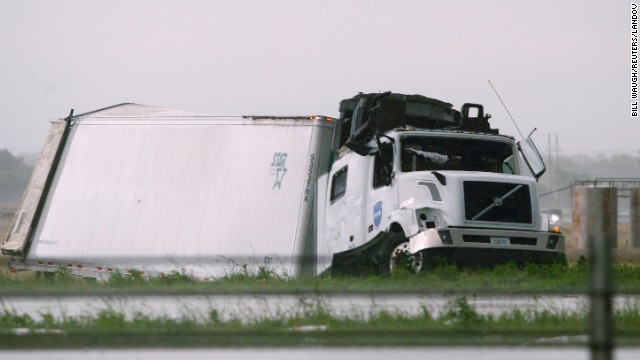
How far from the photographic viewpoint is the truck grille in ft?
52.2

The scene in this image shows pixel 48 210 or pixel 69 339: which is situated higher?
pixel 48 210

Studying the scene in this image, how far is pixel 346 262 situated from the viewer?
17.2 metres

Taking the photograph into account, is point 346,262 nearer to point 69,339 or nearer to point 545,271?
point 545,271

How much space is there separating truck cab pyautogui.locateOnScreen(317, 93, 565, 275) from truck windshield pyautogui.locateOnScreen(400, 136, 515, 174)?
0.01 meters

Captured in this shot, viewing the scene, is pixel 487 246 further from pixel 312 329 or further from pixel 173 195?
pixel 173 195

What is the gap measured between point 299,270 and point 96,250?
428 cm

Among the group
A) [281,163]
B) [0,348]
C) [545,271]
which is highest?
[281,163]

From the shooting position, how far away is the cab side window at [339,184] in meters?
18.1

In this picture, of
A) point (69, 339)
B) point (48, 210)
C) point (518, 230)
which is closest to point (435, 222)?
point (518, 230)

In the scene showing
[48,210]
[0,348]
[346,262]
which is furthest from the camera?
[48,210]

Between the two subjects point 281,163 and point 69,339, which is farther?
point 281,163

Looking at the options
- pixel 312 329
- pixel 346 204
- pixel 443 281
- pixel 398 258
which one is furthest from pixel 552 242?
pixel 312 329

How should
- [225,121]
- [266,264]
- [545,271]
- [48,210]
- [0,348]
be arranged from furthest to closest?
[48,210], [225,121], [266,264], [545,271], [0,348]

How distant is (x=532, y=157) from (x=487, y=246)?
68.8 inches
